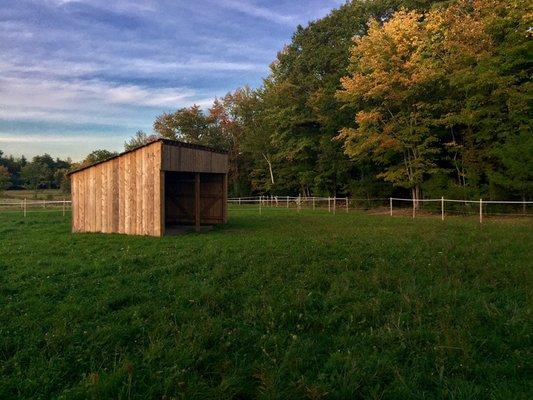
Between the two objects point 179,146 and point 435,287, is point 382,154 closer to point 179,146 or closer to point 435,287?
point 179,146

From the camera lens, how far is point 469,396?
3559 mm

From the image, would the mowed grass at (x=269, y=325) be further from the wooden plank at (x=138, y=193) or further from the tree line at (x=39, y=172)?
the tree line at (x=39, y=172)

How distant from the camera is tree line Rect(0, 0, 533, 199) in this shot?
2131cm

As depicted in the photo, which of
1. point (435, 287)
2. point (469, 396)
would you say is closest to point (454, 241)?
point (435, 287)

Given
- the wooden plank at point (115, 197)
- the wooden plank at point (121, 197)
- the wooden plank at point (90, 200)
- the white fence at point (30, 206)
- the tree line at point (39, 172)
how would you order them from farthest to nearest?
the tree line at point (39, 172) → the white fence at point (30, 206) → the wooden plank at point (90, 200) → the wooden plank at point (115, 197) → the wooden plank at point (121, 197)

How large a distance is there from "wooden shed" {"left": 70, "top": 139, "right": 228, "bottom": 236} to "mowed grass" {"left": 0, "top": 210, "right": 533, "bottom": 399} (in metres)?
4.56

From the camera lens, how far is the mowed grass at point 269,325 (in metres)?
3.80

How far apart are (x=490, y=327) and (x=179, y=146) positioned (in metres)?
11.6

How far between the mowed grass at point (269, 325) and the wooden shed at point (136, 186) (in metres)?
4.56

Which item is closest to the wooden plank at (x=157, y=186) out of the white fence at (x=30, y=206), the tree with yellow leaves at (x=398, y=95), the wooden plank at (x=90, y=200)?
the wooden plank at (x=90, y=200)

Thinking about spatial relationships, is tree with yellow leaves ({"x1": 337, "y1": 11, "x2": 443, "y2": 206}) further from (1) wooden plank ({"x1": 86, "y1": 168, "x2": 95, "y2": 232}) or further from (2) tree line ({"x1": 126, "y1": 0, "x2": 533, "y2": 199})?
(1) wooden plank ({"x1": 86, "y1": 168, "x2": 95, "y2": 232})

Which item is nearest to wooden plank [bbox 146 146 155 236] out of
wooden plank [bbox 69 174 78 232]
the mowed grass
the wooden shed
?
the wooden shed

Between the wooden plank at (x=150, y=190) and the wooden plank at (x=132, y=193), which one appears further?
the wooden plank at (x=132, y=193)

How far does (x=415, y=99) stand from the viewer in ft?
85.4
